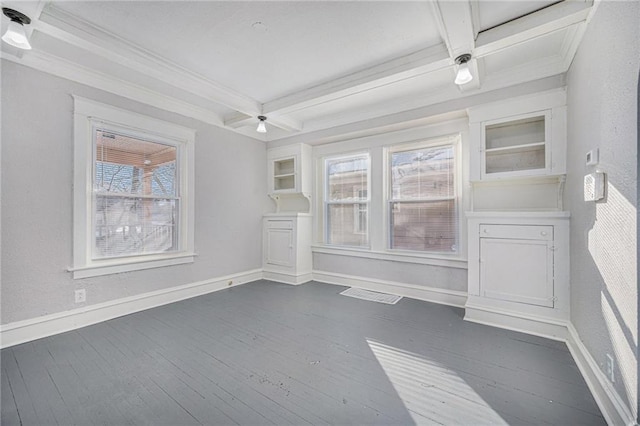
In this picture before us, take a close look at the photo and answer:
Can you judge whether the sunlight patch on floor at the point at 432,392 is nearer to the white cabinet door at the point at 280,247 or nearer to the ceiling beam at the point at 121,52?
the white cabinet door at the point at 280,247

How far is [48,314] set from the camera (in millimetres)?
2555

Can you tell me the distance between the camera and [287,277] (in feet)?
14.7

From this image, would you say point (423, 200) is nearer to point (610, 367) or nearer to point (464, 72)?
point (464, 72)

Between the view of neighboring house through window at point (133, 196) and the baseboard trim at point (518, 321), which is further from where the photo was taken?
the view of neighboring house through window at point (133, 196)

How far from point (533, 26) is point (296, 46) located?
1.88 m

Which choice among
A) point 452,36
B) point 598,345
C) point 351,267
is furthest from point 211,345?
point 452,36

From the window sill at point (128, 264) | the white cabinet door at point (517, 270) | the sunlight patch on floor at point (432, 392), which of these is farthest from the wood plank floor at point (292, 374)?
the window sill at point (128, 264)

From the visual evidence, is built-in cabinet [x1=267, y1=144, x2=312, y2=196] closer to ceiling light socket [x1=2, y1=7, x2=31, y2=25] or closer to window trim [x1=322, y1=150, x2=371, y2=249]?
window trim [x1=322, y1=150, x2=371, y2=249]

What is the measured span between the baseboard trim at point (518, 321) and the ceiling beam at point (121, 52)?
371 centimetres

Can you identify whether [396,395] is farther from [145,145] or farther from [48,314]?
[145,145]

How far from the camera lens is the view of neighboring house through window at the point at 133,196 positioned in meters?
2.96

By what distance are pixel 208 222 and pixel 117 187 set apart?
1197mm

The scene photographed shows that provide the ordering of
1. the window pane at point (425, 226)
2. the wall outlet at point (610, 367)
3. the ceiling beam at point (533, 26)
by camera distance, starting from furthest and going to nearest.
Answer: the window pane at point (425, 226), the ceiling beam at point (533, 26), the wall outlet at point (610, 367)

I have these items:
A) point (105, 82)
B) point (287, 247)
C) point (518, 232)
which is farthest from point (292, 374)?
point (105, 82)
